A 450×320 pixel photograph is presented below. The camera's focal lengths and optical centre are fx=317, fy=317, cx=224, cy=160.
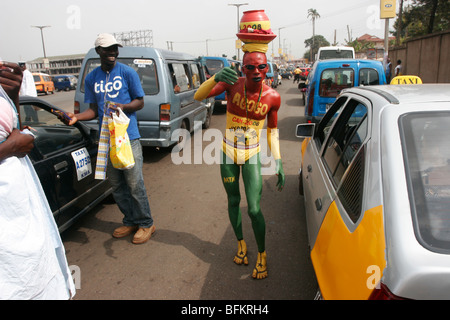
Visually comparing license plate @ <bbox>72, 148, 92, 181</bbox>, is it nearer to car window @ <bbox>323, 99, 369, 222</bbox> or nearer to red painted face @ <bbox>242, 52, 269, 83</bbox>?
red painted face @ <bbox>242, 52, 269, 83</bbox>

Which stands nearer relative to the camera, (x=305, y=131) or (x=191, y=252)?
(x=191, y=252)

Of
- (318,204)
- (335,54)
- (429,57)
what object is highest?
(335,54)

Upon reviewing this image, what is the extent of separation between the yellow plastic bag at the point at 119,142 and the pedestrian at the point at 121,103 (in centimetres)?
12

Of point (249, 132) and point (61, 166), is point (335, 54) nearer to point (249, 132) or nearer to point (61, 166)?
point (249, 132)

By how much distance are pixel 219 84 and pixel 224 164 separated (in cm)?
70

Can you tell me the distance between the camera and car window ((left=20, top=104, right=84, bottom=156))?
321 cm

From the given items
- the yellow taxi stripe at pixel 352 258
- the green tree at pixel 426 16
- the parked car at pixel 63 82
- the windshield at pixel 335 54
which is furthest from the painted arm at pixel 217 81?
the parked car at pixel 63 82

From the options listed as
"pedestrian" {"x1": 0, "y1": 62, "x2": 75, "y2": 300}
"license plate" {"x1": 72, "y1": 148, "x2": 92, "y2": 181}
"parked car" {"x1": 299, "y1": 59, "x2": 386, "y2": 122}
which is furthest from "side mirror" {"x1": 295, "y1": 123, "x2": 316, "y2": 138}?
"parked car" {"x1": 299, "y1": 59, "x2": 386, "y2": 122}

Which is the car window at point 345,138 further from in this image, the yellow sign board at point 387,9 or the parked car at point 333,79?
the yellow sign board at point 387,9

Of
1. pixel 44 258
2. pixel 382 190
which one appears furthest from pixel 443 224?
pixel 44 258

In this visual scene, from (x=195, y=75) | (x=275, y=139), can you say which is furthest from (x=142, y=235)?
(x=195, y=75)

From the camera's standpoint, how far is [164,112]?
18.7ft

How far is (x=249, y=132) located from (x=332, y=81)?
204 inches

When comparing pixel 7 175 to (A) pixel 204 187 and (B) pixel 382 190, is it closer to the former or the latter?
(B) pixel 382 190
